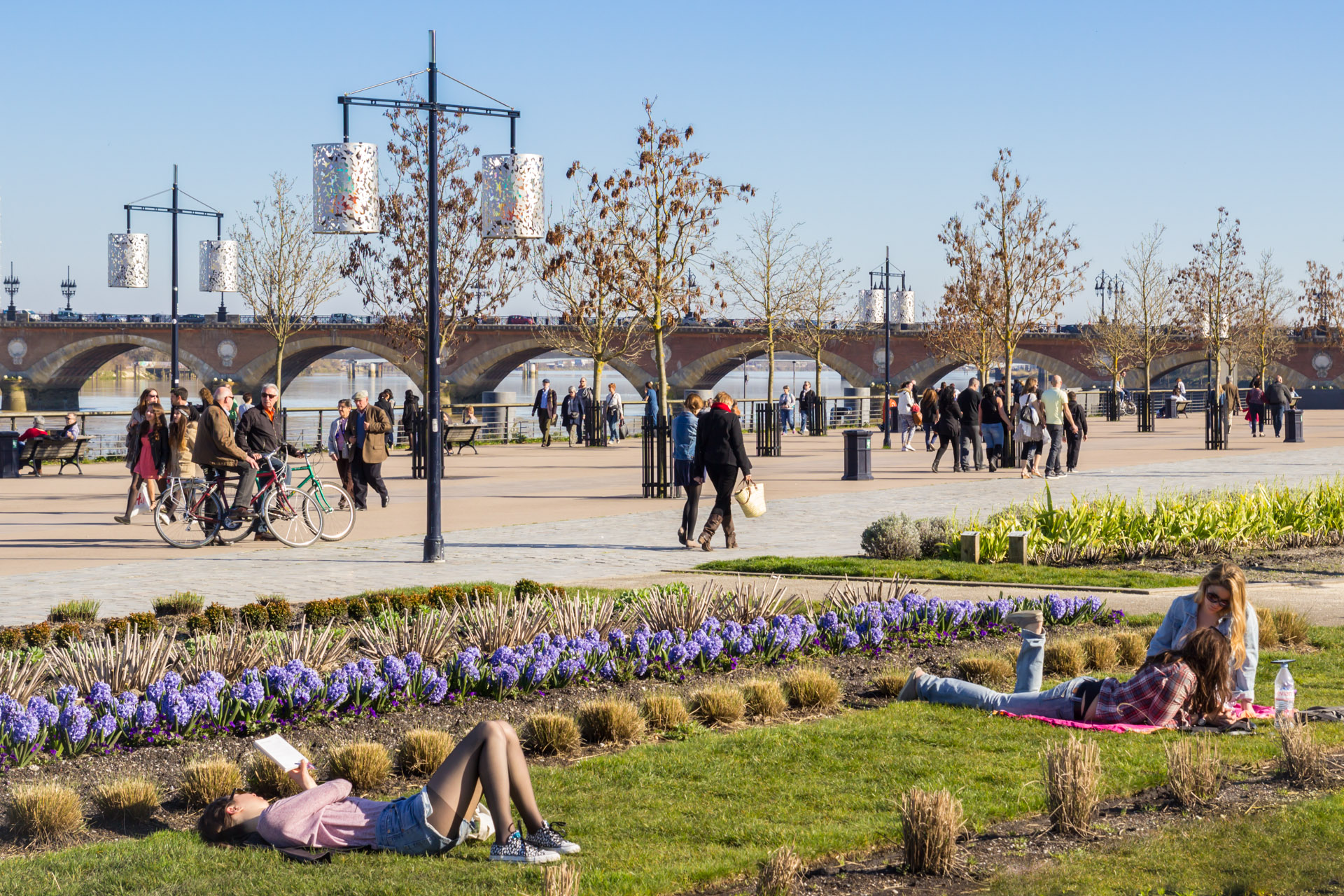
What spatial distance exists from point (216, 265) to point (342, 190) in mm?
11809

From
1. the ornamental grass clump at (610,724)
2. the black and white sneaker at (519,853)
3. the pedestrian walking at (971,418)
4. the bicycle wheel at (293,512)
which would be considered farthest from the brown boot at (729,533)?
the pedestrian walking at (971,418)

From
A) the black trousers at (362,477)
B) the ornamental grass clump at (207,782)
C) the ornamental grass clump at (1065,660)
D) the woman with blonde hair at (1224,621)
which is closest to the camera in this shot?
the ornamental grass clump at (207,782)

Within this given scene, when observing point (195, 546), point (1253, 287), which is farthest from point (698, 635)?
point (1253, 287)

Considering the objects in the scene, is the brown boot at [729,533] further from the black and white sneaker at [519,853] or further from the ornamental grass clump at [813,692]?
the black and white sneaker at [519,853]

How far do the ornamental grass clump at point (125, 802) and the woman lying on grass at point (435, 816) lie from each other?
2.21 feet

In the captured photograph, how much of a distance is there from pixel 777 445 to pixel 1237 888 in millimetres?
26171

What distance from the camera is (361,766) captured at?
593 cm

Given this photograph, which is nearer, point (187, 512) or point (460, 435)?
point (187, 512)

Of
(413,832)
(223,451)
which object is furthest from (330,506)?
(413,832)

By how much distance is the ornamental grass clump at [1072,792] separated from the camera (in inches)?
205

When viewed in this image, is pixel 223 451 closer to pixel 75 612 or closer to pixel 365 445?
pixel 365 445

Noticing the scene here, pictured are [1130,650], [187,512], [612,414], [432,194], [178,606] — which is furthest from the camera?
[612,414]

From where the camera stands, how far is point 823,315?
60.0m

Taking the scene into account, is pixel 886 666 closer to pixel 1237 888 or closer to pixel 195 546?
pixel 1237 888
